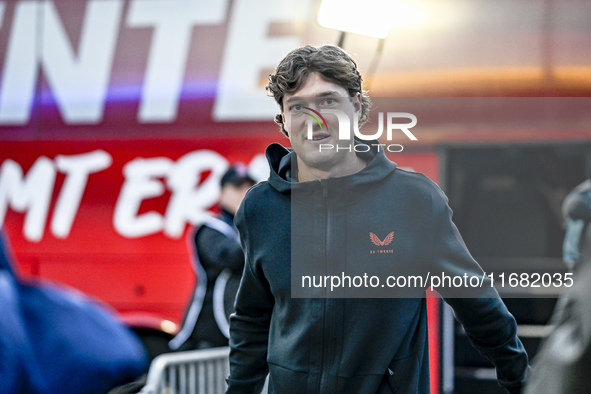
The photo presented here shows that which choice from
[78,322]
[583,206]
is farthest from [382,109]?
[78,322]

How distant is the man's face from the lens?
2.15 m

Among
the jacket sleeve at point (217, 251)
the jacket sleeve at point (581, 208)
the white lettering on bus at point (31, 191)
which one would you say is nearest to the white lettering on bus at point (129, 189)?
the white lettering on bus at point (31, 191)

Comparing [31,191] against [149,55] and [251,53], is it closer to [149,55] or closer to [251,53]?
[149,55]

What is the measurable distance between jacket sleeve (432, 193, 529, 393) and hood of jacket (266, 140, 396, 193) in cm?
20

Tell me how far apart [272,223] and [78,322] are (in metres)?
1.10

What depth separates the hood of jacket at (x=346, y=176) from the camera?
2143mm

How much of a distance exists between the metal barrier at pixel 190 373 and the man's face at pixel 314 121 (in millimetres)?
1885

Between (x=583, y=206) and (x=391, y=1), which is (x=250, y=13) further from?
(x=583, y=206)

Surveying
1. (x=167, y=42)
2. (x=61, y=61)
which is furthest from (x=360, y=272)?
(x=61, y=61)

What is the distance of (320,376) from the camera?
6.83ft

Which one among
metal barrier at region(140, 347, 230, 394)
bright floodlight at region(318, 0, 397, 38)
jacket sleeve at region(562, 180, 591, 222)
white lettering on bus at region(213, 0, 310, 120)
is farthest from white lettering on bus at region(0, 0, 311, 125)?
jacket sleeve at region(562, 180, 591, 222)

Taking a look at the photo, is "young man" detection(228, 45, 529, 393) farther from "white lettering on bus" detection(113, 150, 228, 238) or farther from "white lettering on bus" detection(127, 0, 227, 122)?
"white lettering on bus" detection(127, 0, 227, 122)

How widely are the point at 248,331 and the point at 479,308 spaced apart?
728 mm

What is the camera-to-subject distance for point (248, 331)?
2.31m
